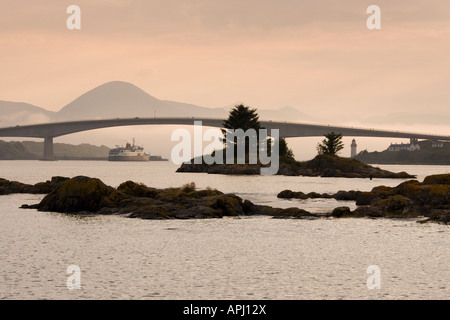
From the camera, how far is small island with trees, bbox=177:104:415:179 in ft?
342

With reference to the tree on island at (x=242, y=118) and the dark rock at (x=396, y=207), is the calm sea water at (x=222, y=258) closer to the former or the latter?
the dark rock at (x=396, y=207)

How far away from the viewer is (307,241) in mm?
24766

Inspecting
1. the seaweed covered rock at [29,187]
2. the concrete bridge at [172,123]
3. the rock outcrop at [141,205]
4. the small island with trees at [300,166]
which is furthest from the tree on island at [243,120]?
the rock outcrop at [141,205]

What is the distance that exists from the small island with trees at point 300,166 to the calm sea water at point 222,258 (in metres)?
73.2

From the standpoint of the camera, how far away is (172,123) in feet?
552

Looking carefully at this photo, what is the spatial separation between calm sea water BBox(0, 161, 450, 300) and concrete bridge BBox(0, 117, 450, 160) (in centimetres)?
12529

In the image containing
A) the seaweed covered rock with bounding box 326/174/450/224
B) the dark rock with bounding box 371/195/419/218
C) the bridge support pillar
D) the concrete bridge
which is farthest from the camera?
the bridge support pillar

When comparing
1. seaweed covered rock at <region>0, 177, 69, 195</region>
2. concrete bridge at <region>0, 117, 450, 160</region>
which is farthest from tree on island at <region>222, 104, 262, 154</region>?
seaweed covered rock at <region>0, 177, 69, 195</region>

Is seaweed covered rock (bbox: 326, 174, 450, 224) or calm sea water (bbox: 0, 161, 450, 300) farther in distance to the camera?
seaweed covered rock (bbox: 326, 174, 450, 224)

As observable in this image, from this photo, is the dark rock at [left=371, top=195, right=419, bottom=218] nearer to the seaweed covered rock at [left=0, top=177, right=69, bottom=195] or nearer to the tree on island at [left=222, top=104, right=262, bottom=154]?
the seaweed covered rock at [left=0, top=177, right=69, bottom=195]

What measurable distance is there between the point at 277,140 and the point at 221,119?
32.6 m

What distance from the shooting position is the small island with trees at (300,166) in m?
104

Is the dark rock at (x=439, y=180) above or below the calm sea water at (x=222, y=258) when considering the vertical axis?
above

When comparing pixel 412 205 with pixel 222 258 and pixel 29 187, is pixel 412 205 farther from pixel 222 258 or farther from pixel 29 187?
pixel 29 187
